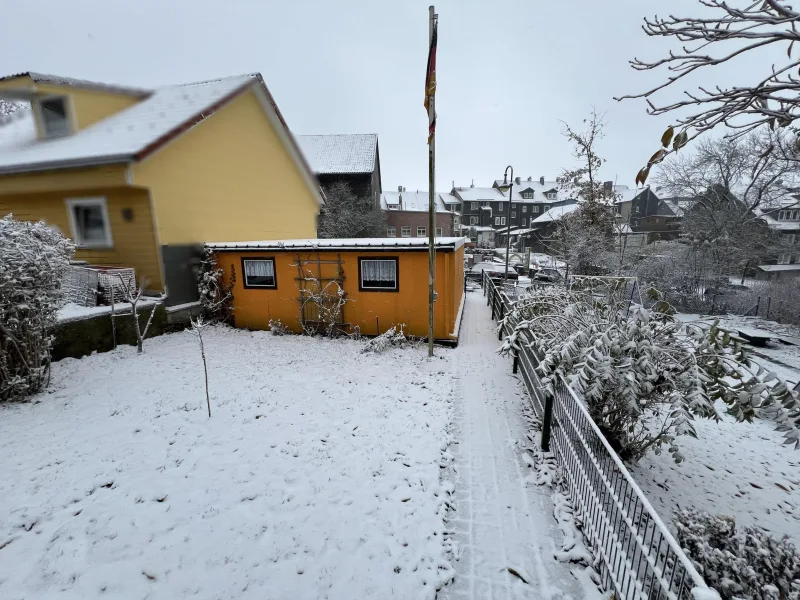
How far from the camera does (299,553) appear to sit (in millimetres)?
3012

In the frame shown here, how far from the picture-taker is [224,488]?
12.4ft

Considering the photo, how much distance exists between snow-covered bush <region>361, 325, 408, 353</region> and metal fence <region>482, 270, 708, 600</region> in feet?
15.3

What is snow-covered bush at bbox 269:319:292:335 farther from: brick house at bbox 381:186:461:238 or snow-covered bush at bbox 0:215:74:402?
brick house at bbox 381:186:461:238

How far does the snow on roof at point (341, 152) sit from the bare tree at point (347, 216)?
7.12 ft

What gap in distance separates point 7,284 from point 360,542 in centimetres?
612

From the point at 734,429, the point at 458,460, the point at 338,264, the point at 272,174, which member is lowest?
the point at 734,429

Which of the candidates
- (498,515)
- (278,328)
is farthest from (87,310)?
(498,515)

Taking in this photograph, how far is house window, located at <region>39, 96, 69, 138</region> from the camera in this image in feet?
34.6

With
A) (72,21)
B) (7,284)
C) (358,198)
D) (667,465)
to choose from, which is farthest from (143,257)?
(358,198)

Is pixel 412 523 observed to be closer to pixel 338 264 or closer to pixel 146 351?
pixel 338 264

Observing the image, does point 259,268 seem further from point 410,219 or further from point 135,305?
point 410,219

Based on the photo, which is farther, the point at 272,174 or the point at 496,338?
the point at 272,174

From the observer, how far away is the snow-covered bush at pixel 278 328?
10.0 m

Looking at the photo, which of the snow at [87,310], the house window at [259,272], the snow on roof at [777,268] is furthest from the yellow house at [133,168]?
the snow on roof at [777,268]
